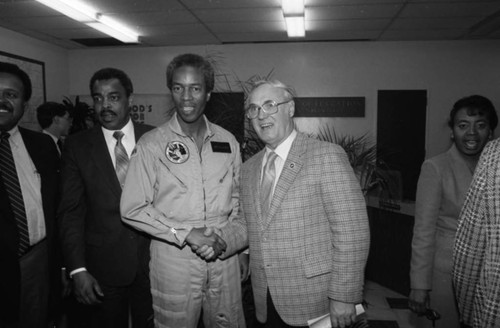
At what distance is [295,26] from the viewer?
5602 mm

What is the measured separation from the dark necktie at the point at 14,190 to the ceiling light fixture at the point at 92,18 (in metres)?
3.21

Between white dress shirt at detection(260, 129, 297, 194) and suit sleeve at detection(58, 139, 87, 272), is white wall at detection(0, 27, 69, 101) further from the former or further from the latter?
white dress shirt at detection(260, 129, 297, 194)

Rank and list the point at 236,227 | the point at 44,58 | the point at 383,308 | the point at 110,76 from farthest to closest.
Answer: the point at 44,58
the point at 383,308
the point at 110,76
the point at 236,227

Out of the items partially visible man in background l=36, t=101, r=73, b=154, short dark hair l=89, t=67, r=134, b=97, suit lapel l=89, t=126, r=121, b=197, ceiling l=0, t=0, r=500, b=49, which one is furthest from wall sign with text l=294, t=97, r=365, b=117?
suit lapel l=89, t=126, r=121, b=197

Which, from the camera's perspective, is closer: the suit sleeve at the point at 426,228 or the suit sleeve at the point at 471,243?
the suit sleeve at the point at 471,243

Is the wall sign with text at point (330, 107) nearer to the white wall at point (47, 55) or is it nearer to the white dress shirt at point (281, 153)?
the white wall at point (47, 55)

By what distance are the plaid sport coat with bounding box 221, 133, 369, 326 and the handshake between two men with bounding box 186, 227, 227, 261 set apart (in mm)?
205

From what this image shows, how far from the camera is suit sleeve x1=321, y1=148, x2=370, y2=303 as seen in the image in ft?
5.28

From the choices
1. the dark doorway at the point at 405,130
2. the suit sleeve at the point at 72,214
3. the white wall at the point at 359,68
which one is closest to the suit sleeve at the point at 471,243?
the suit sleeve at the point at 72,214

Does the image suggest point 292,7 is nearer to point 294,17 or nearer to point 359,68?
point 294,17

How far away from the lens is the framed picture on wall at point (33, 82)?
5.83m

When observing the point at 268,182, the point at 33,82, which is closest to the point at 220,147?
the point at 268,182

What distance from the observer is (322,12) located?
494 centimetres

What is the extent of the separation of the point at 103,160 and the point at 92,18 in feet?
12.3
